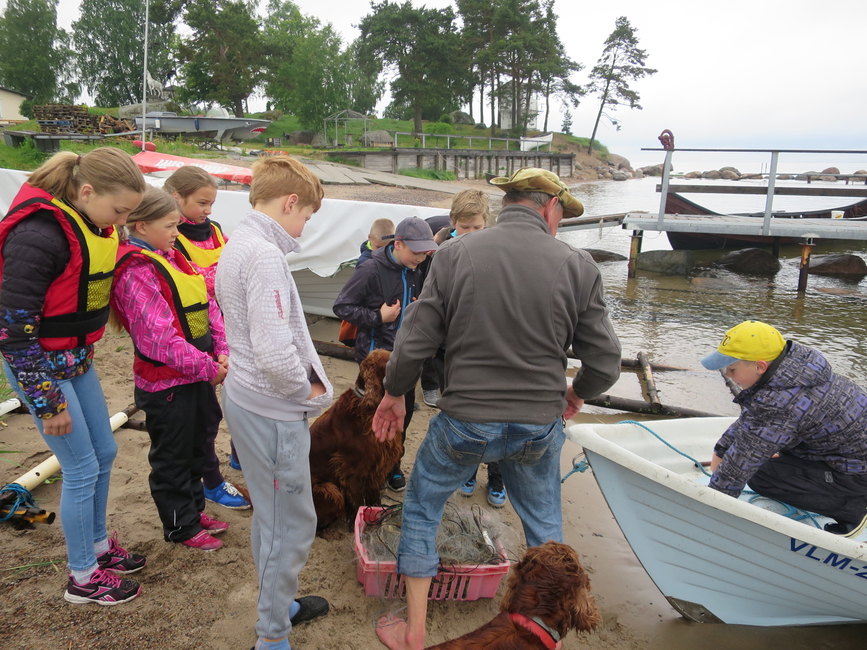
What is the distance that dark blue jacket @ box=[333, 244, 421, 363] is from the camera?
4066 mm

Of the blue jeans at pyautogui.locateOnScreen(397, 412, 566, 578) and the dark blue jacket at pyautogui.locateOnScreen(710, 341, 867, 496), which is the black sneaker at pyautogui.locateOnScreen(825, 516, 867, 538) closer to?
the dark blue jacket at pyautogui.locateOnScreen(710, 341, 867, 496)

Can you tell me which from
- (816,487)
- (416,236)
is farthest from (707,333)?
(416,236)

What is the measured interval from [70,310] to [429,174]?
3209 centimetres

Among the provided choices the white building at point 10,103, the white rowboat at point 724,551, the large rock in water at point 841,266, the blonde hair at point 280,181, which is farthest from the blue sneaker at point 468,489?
the white building at point 10,103

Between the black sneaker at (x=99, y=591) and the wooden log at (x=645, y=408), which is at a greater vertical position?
the black sneaker at (x=99, y=591)

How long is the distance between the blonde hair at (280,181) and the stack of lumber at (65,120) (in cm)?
2978

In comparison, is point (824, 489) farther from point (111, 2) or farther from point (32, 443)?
point (111, 2)

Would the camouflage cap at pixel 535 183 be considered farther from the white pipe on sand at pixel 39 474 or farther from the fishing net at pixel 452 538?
the white pipe on sand at pixel 39 474

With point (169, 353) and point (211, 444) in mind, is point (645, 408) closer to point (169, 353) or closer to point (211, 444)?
point (211, 444)

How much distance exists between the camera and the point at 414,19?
50625 millimetres

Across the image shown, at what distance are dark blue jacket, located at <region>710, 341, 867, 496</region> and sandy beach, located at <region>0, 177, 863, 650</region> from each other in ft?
3.20

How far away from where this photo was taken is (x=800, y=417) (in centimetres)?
289

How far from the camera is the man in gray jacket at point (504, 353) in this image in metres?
2.30

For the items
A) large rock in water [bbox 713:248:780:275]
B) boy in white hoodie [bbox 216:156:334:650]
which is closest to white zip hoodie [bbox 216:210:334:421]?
boy in white hoodie [bbox 216:156:334:650]
